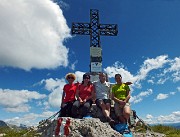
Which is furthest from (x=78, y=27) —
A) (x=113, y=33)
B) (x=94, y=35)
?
(x=113, y=33)

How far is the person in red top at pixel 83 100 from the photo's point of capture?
11.0m

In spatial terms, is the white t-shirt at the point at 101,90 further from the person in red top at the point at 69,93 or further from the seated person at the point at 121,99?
the person in red top at the point at 69,93

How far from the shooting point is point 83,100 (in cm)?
1130

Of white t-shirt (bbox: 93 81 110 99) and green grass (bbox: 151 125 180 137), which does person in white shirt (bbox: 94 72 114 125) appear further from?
green grass (bbox: 151 125 180 137)

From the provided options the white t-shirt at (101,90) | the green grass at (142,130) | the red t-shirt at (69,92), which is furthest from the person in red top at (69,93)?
the green grass at (142,130)

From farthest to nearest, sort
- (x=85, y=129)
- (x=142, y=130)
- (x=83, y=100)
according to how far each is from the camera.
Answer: (x=142, y=130) < (x=83, y=100) < (x=85, y=129)

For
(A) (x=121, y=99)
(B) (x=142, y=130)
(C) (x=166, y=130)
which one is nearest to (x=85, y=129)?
(A) (x=121, y=99)

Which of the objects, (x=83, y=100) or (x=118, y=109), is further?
(x=118, y=109)

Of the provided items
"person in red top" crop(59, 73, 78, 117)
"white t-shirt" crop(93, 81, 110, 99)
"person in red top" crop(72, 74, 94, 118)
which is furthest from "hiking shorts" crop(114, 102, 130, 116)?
"person in red top" crop(59, 73, 78, 117)

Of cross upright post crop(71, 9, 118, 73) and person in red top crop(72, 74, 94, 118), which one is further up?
cross upright post crop(71, 9, 118, 73)

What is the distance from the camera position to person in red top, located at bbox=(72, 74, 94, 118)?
1100 centimetres

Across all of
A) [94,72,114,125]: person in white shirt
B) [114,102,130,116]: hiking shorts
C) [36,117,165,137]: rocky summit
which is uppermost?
[94,72,114,125]: person in white shirt

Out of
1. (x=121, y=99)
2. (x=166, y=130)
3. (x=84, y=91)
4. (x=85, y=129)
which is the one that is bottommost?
(x=85, y=129)

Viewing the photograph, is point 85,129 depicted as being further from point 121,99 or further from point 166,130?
point 166,130
